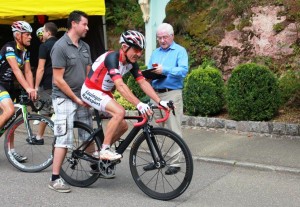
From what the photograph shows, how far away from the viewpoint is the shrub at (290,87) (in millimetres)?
8250

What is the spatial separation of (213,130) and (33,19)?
6.67 metres

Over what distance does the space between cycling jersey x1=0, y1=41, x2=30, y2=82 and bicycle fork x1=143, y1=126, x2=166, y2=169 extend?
2321mm

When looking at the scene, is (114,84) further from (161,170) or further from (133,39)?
(161,170)

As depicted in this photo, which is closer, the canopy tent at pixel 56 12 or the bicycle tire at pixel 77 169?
the bicycle tire at pixel 77 169

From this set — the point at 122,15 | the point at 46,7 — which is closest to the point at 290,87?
the point at 46,7

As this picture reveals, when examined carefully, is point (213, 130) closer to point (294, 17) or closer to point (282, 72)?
point (282, 72)

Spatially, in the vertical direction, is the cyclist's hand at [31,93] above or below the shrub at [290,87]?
above

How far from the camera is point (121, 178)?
234 inches

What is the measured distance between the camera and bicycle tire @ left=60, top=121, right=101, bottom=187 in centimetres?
555

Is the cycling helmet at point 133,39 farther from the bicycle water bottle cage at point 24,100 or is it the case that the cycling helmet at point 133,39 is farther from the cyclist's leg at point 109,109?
the bicycle water bottle cage at point 24,100

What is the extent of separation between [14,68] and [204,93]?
3600 mm

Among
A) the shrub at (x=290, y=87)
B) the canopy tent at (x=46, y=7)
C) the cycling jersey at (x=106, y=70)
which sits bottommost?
the shrub at (x=290, y=87)

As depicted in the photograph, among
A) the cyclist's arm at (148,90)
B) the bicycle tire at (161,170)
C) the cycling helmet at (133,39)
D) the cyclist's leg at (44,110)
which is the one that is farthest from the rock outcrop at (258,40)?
the cycling helmet at (133,39)

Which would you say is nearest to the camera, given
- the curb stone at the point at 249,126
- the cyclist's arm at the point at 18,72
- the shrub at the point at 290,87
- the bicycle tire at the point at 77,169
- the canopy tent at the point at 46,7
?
the bicycle tire at the point at 77,169
